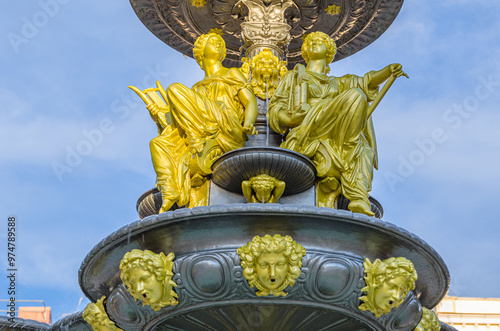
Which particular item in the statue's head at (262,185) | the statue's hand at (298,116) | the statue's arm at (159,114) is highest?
the statue's arm at (159,114)

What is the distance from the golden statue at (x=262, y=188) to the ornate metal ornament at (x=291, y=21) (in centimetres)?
423

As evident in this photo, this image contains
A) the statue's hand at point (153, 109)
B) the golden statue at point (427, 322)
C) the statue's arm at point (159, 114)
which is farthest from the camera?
the statue's hand at point (153, 109)

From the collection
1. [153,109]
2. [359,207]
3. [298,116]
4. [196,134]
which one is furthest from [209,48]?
[359,207]

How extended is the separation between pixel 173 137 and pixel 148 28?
13.3ft

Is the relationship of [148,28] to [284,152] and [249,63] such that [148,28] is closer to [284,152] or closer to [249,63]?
[249,63]

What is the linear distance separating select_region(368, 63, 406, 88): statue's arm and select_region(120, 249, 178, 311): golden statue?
13.9 ft

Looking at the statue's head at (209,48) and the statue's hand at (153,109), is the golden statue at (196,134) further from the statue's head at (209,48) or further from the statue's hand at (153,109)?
the statue's head at (209,48)

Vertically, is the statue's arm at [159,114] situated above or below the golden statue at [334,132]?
above

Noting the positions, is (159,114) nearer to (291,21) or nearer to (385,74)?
(385,74)

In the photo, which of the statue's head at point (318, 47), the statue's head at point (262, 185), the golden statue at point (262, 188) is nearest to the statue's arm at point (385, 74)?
the statue's head at point (318, 47)

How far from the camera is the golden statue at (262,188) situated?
9664mm

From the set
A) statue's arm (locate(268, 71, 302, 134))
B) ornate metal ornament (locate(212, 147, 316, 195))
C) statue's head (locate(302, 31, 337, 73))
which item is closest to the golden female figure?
statue's arm (locate(268, 71, 302, 134))

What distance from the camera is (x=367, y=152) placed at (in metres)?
10.6

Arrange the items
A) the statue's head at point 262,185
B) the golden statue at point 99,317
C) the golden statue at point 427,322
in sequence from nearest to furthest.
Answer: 1. the golden statue at point 99,317
2. the golden statue at point 427,322
3. the statue's head at point 262,185
